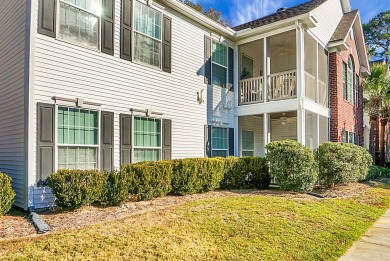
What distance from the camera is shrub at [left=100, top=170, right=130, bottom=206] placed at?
6.73m

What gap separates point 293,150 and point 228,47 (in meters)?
5.53

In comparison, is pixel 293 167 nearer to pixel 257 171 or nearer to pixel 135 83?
pixel 257 171

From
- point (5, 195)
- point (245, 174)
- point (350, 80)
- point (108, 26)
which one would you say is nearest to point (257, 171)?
point (245, 174)

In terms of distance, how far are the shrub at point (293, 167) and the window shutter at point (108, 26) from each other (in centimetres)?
569

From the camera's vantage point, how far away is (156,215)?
19.0 ft

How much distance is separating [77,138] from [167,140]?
2.98m

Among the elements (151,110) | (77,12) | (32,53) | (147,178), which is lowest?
(147,178)

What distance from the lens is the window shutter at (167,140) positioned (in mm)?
9117

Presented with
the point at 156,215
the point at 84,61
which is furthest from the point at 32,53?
the point at 156,215

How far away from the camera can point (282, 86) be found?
1122 centimetres

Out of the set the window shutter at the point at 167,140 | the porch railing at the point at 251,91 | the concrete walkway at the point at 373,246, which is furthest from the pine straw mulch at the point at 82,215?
the porch railing at the point at 251,91

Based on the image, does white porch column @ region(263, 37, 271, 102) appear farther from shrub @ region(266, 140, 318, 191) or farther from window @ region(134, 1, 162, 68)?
window @ region(134, 1, 162, 68)

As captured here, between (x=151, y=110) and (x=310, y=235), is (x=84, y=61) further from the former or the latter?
(x=310, y=235)

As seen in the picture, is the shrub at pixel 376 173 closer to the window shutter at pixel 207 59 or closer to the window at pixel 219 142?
the window at pixel 219 142
